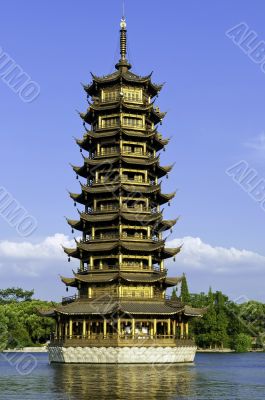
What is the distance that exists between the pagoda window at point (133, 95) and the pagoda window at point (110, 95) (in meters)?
0.88

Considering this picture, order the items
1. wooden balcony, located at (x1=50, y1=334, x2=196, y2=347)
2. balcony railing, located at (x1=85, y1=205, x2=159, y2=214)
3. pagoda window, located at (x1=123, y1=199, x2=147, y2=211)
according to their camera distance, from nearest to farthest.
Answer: wooden balcony, located at (x1=50, y1=334, x2=196, y2=347), balcony railing, located at (x1=85, y1=205, x2=159, y2=214), pagoda window, located at (x1=123, y1=199, x2=147, y2=211)

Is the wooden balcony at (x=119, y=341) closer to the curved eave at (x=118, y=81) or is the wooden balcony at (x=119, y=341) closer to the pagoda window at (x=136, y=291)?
the pagoda window at (x=136, y=291)

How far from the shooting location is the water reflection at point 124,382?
112 feet

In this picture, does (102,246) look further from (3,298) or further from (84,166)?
(3,298)

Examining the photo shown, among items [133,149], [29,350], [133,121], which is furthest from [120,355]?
[29,350]

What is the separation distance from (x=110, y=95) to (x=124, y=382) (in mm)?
36970

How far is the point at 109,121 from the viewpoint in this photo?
6862 centimetres

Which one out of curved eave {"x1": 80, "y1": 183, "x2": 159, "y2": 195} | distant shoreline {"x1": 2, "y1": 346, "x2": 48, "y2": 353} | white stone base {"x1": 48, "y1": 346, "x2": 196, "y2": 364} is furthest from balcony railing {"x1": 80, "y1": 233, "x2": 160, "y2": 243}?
distant shoreline {"x1": 2, "y1": 346, "x2": 48, "y2": 353}

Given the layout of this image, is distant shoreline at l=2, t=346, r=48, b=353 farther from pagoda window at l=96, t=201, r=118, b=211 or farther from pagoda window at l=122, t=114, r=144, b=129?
pagoda window at l=122, t=114, r=144, b=129

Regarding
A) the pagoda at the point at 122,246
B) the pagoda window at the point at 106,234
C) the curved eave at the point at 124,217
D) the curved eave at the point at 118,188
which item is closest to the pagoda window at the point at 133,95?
the pagoda at the point at 122,246

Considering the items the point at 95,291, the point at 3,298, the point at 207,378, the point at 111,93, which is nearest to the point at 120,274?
the point at 95,291

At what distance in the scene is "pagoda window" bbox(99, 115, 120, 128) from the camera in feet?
224

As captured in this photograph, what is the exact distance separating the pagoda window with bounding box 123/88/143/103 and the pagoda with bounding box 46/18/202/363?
4.3 inches

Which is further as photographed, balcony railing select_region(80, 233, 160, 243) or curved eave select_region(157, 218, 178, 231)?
curved eave select_region(157, 218, 178, 231)
